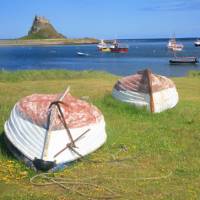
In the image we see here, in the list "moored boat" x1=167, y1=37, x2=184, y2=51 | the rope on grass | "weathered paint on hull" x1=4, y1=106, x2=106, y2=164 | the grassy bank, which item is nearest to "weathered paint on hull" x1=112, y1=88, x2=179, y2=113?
the grassy bank

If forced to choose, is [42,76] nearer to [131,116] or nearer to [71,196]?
[131,116]

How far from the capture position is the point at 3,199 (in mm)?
7684

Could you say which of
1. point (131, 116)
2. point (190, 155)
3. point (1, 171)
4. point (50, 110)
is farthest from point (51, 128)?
point (131, 116)

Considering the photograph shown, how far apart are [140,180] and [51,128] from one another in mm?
1900

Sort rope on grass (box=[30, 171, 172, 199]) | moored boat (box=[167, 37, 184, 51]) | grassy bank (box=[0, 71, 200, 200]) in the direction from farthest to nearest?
moored boat (box=[167, 37, 184, 51]), grassy bank (box=[0, 71, 200, 200]), rope on grass (box=[30, 171, 172, 199])

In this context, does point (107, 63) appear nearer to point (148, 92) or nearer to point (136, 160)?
point (148, 92)

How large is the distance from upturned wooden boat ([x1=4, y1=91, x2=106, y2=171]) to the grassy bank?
0.23 metres

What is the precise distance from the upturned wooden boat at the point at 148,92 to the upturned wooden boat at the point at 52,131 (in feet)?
12.4

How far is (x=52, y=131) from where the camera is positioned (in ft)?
30.3

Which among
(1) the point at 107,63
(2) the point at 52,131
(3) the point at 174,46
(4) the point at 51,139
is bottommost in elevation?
(1) the point at 107,63

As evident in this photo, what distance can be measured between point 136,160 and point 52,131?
1.70 m

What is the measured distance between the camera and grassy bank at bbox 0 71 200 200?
26.3 feet

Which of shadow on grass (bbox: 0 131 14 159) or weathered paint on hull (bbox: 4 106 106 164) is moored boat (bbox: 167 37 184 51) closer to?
shadow on grass (bbox: 0 131 14 159)

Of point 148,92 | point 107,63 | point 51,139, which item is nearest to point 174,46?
point 107,63
